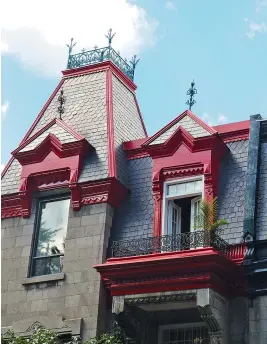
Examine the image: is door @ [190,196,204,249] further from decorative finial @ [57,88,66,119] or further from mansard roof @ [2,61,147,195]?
decorative finial @ [57,88,66,119]

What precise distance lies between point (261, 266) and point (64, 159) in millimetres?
7792

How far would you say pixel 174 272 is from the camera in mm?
20391

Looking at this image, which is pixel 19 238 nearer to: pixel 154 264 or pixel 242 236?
pixel 154 264

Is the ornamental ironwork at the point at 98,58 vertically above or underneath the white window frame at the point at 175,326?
above

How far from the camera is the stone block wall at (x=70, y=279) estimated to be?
21844 mm

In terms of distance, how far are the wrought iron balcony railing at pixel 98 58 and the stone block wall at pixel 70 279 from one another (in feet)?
22.8

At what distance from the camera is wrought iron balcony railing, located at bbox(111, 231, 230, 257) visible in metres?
20.6

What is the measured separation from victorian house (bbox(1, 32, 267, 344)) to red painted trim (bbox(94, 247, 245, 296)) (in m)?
0.03

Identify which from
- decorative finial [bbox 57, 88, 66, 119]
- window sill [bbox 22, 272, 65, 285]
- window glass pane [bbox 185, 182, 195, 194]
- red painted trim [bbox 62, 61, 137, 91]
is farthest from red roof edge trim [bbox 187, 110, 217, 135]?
window sill [bbox 22, 272, 65, 285]

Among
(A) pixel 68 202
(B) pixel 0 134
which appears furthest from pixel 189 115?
(B) pixel 0 134

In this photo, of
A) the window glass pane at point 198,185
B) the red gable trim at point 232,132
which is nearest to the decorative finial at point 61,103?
the red gable trim at point 232,132

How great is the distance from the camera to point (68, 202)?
24109 millimetres

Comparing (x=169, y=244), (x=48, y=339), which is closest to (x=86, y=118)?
(x=169, y=244)

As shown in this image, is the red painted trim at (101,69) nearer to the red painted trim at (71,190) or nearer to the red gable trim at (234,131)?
the red painted trim at (71,190)
